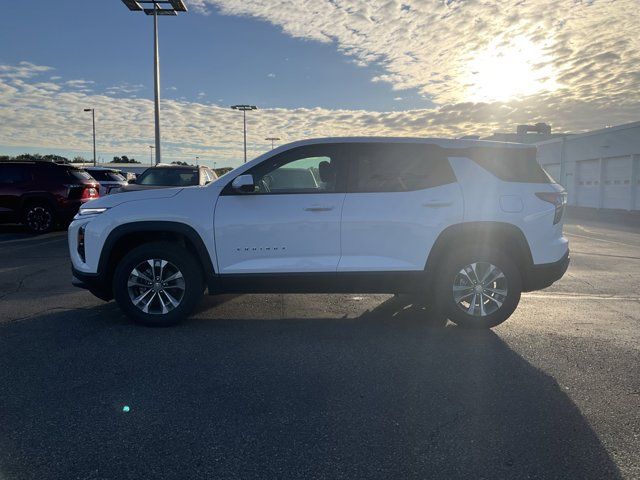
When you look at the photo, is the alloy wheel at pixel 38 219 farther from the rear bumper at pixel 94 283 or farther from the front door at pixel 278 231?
the front door at pixel 278 231

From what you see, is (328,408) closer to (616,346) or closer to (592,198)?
(616,346)

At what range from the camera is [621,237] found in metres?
14.1

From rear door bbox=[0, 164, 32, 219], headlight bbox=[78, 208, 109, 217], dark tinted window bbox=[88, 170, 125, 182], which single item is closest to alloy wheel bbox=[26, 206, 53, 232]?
rear door bbox=[0, 164, 32, 219]

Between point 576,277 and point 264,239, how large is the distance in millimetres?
5617

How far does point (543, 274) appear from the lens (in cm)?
490

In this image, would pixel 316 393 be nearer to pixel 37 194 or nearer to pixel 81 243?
pixel 81 243

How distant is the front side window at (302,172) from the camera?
4914 mm

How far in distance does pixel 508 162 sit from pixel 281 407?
10.9ft

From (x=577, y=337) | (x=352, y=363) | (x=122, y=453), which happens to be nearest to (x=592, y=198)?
(x=577, y=337)

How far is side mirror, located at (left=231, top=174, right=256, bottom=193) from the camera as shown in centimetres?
468

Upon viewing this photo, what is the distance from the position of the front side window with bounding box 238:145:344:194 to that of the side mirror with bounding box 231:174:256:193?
0.45 ft

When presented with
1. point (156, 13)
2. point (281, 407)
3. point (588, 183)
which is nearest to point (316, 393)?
point (281, 407)

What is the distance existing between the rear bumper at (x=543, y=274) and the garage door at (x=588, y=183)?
1035 inches

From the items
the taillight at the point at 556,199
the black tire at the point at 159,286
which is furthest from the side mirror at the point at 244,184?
the taillight at the point at 556,199
